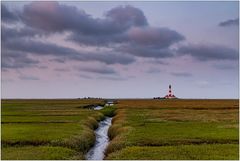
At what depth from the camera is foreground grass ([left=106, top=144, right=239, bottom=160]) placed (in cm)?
2465

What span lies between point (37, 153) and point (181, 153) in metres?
10.2

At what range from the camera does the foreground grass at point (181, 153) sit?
24647 millimetres

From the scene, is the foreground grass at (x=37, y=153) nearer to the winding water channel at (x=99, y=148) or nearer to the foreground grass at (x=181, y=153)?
the winding water channel at (x=99, y=148)

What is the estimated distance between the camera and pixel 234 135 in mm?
35188

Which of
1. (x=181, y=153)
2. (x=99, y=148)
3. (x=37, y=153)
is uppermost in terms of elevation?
(x=181, y=153)

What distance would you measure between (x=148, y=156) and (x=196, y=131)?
14.2 metres

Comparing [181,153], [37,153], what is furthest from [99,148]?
[181,153]

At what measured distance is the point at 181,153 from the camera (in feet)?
85.3

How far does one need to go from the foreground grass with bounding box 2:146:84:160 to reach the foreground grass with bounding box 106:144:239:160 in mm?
3258

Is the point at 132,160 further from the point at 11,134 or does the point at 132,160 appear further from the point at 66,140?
the point at 11,134

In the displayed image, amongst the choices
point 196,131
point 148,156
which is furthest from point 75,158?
point 196,131

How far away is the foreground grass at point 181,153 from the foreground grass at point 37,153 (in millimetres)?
3258

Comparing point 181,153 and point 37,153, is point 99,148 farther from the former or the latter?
point 181,153

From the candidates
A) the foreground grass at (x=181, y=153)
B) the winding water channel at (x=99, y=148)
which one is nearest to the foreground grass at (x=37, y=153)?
the winding water channel at (x=99, y=148)
